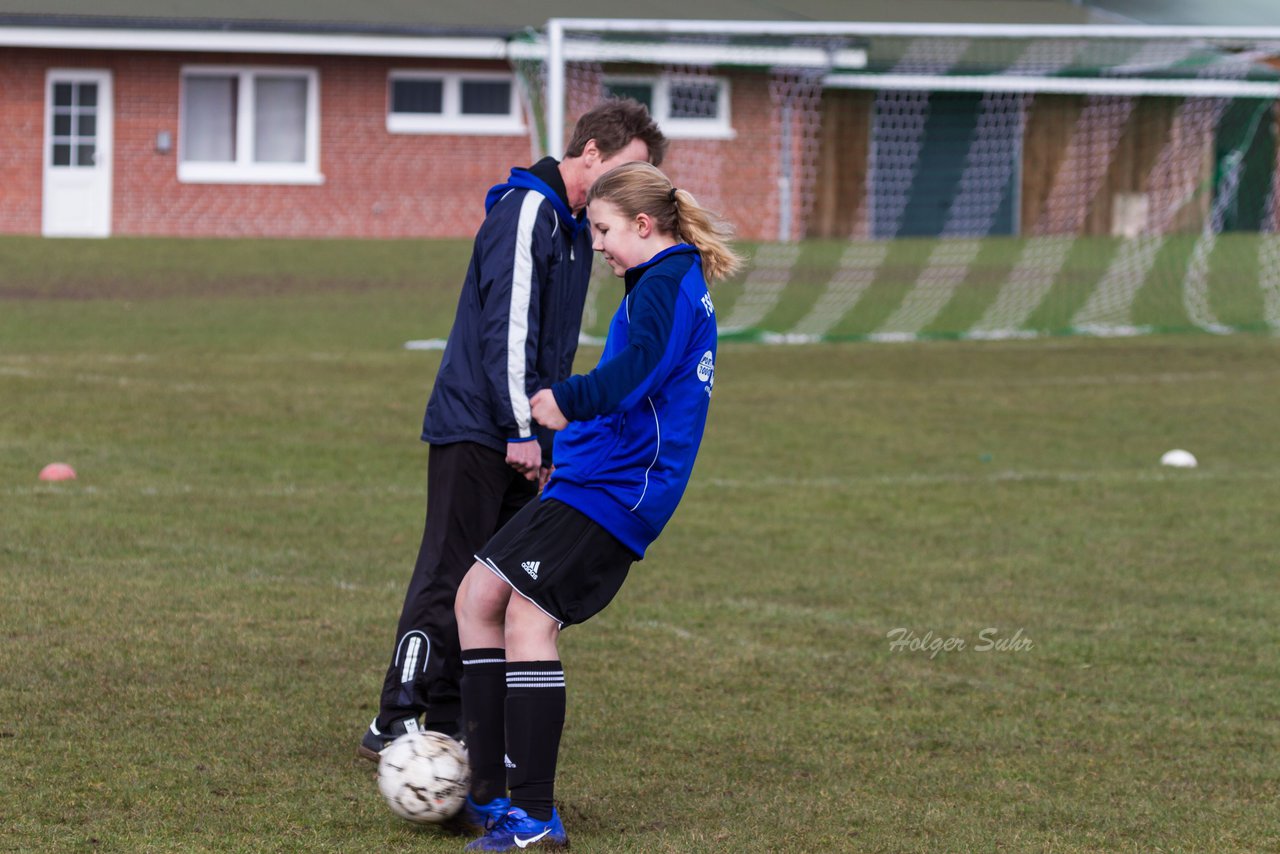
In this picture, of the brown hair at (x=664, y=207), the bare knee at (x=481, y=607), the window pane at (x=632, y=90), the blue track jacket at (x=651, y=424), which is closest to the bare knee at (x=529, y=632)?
the bare knee at (x=481, y=607)

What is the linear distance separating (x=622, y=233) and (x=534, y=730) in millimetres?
1276

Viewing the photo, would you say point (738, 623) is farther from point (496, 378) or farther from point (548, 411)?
point (548, 411)

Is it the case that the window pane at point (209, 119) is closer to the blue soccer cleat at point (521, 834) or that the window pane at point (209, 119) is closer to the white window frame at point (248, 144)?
the white window frame at point (248, 144)

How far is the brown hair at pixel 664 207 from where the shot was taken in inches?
176

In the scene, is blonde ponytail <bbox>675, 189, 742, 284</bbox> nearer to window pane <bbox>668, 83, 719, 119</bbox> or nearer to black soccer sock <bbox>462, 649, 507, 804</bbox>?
black soccer sock <bbox>462, 649, 507, 804</bbox>

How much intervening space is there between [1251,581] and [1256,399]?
740 centimetres

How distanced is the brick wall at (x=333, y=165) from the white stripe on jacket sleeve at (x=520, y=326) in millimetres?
22299

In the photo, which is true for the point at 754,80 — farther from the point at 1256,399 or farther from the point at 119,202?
the point at 1256,399

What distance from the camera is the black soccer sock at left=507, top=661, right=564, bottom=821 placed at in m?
4.43

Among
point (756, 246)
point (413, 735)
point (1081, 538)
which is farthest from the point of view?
point (756, 246)

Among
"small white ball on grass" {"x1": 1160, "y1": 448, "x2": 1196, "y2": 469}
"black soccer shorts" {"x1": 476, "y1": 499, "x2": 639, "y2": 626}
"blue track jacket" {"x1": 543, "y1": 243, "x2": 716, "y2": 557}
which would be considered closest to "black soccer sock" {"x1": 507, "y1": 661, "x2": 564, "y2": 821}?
"black soccer shorts" {"x1": 476, "y1": 499, "x2": 639, "y2": 626}

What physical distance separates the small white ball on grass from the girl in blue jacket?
26.1 ft

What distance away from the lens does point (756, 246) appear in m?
26.7

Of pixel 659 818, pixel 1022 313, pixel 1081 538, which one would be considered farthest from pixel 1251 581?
pixel 1022 313
